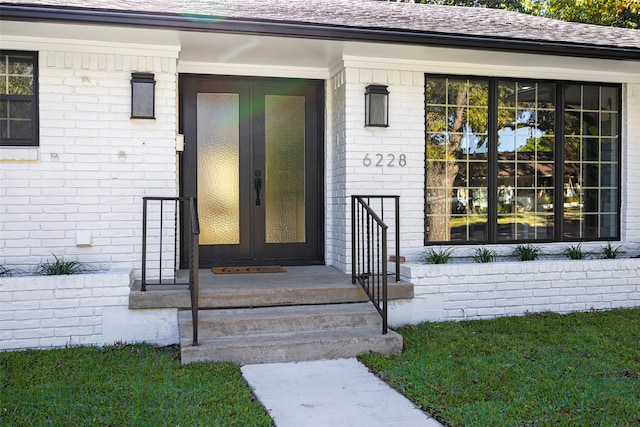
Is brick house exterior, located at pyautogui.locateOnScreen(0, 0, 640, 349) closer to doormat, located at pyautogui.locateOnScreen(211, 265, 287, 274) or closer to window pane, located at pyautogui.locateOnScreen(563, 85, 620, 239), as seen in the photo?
window pane, located at pyautogui.locateOnScreen(563, 85, 620, 239)

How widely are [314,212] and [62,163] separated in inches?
101

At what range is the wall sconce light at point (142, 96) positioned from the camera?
5125mm

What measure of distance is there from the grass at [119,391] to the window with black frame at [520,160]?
124 inches

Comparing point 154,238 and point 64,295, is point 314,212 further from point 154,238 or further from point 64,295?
point 64,295

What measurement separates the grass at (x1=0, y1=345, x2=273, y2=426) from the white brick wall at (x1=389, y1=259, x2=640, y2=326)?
2040mm

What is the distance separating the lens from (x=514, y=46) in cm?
532

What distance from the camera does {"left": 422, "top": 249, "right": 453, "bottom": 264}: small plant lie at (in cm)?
569

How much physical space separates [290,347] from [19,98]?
3201mm

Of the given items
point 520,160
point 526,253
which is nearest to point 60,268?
point 526,253

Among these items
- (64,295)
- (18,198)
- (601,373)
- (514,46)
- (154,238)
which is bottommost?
(601,373)

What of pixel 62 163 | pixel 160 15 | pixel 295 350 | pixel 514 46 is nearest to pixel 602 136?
pixel 514 46

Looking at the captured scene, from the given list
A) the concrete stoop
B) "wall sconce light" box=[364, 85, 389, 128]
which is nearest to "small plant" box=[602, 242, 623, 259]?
"wall sconce light" box=[364, 85, 389, 128]

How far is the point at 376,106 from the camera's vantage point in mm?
5664

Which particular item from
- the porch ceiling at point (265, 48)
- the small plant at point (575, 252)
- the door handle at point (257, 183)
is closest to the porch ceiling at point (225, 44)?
the porch ceiling at point (265, 48)
